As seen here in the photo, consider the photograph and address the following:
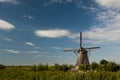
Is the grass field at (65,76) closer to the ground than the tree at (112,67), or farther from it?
closer to the ground

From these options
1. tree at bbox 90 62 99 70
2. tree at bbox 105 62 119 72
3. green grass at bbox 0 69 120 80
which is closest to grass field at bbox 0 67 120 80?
green grass at bbox 0 69 120 80

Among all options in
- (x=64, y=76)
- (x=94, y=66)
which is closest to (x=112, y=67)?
(x=94, y=66)

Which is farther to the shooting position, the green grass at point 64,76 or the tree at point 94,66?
the tree at point 94,66

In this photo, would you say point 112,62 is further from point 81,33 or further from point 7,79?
point 7,79

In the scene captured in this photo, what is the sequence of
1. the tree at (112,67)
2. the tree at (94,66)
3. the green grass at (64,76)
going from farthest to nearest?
the tree at (94,66), the tree at (112,67), the green grass at (64,76)

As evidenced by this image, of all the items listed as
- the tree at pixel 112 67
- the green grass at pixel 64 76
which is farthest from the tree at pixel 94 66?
the green grass at pixel 64 76

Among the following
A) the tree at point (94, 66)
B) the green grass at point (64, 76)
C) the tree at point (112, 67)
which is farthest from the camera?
the tree at point (94, 66)

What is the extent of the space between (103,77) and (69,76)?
2.23 metres

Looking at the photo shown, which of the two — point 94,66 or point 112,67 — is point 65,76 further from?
point 94,66

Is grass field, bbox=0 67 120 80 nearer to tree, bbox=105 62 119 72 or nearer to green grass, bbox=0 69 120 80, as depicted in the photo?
green grass, bbox=0 69 120 80

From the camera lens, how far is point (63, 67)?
133 feet

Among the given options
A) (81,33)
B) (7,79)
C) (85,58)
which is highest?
(81,33)

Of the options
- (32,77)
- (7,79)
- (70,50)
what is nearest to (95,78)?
(32,77)

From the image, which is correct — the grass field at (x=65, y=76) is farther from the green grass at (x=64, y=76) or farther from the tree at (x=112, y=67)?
the tree at (x=112, y=67)
